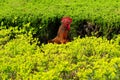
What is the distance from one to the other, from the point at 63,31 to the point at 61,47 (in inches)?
80.9

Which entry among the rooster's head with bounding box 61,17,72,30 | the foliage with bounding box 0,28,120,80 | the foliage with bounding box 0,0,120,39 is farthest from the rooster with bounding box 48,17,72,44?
the foliage with bounding box 0,28,120,80

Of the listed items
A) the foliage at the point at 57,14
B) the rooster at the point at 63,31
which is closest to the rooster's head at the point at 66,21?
the rooster at the point at 63,31

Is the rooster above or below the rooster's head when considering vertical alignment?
below

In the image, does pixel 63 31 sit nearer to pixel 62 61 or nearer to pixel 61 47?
pixel 61 47

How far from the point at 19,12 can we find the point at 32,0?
3.40ft

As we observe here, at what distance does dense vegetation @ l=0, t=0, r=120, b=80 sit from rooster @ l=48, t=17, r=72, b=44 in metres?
0.29

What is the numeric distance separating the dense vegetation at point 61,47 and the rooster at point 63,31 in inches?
11.3

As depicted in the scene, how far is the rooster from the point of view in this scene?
796 centimetres

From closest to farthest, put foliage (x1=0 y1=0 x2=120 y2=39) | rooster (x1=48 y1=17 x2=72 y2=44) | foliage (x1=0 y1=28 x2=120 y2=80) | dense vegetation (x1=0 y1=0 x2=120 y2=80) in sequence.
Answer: foliage (x1=0 y1=28 x2=120 y2=80)
dense vegetation (x1=0 y1=0 x2=120 y2=80)
rooster (x1=48 y1=17 x2=72 y2=44)
foliage (x1=0 y1=0 x2=120 y2=39)

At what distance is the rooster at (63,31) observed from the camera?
7.96 m

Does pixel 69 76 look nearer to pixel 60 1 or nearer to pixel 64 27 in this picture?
pixel 64 27

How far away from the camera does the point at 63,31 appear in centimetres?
802

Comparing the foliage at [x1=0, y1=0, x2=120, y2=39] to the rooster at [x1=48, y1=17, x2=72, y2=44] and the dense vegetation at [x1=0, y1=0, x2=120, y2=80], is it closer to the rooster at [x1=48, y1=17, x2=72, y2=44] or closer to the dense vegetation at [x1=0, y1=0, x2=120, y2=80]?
the dense vegetation at [x1=0, y1=0, x2=120, y2=80]

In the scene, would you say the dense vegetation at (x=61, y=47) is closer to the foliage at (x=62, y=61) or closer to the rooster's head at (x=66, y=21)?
the foliage at (x=62, y=61)
